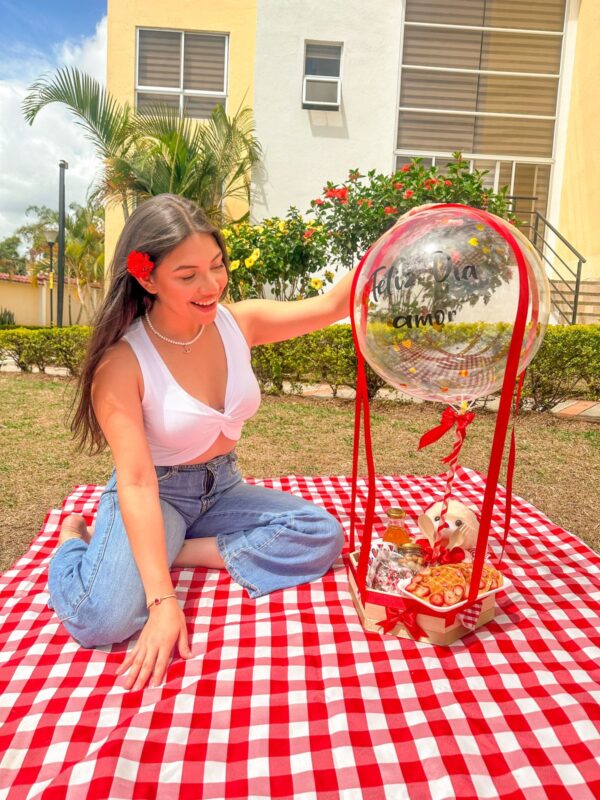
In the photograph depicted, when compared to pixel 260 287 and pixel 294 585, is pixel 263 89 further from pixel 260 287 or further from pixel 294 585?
pixel 294 585

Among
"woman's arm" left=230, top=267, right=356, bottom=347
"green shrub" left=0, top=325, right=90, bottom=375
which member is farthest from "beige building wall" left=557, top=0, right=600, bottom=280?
"woman's arm" left=230, top=267, right=356, bottom=347

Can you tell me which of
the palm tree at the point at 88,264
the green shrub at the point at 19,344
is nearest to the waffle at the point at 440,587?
the green shrub at the point at 19,344

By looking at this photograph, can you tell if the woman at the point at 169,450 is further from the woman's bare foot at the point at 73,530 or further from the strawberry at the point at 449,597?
the strawberry at the point at 449,597

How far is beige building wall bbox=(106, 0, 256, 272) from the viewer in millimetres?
11945

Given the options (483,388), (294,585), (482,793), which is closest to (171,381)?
(294,585)

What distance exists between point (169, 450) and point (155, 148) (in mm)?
9481

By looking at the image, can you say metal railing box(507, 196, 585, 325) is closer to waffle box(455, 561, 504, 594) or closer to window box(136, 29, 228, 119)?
window box(136, 29, 228, 119)

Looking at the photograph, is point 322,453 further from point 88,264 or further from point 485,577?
point 88,264

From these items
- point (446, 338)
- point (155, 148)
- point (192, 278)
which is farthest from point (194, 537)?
point (155, 148)

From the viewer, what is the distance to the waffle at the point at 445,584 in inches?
80.2

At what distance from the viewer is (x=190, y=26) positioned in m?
12.0

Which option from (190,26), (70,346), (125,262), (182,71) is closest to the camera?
(125,262)

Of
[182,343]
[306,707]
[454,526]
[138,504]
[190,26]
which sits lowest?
[306,707]

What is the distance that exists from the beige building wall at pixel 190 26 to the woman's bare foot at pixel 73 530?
408 inches
